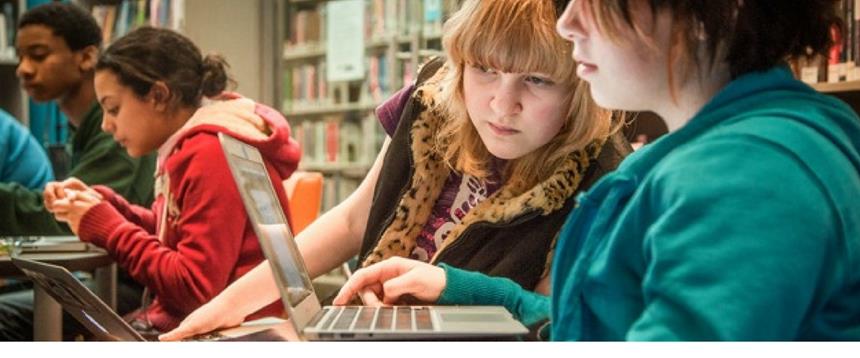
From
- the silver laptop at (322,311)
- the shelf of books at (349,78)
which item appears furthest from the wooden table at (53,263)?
the shelf of books at (349,78)

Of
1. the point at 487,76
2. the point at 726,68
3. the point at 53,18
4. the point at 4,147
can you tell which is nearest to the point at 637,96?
the point at 726,68

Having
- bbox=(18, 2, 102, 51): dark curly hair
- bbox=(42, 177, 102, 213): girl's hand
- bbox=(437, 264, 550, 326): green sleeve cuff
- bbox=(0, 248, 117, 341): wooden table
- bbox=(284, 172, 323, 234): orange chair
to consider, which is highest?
bbox=(18, 2, 102, 51): dark curly hair

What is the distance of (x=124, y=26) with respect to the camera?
3.35m

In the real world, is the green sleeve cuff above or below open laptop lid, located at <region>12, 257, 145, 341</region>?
above

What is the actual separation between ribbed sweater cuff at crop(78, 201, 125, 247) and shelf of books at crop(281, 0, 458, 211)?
5.31ft

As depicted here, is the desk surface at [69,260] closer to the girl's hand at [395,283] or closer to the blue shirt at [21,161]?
the blue shirt at [21,161]

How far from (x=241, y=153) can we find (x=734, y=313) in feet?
2.17

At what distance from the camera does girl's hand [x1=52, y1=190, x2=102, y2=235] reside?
1.78 meters

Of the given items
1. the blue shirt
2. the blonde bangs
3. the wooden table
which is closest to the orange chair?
the wooden table

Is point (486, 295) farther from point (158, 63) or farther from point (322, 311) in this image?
point (158, 63)

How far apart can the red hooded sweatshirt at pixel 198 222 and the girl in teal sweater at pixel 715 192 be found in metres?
1.03

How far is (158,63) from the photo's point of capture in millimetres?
1860

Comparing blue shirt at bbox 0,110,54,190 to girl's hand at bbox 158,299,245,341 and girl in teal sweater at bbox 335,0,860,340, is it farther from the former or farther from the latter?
girl in teal sweater at bbox 335,0,860,340
